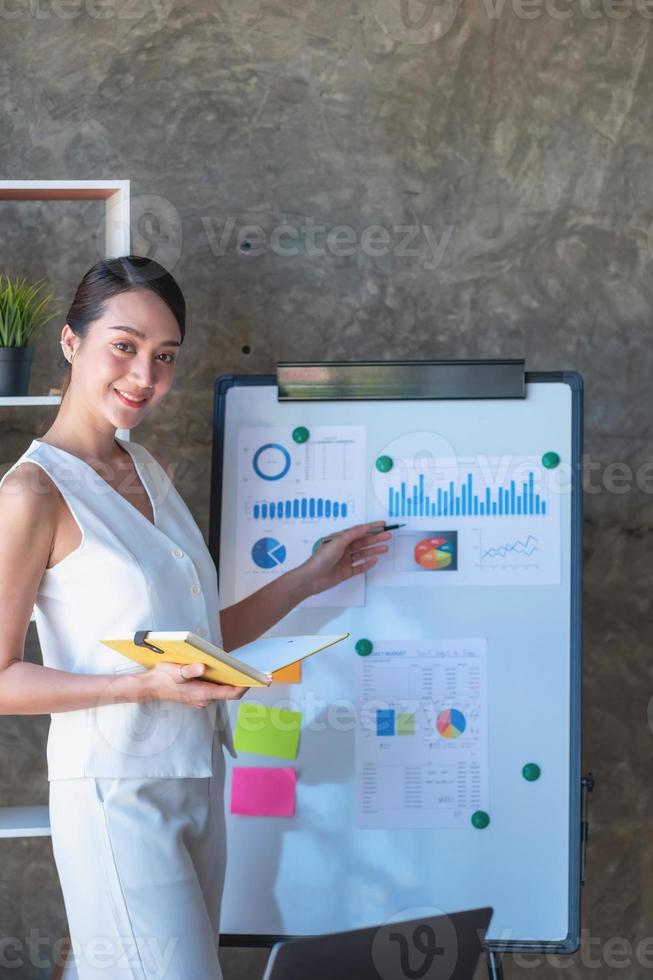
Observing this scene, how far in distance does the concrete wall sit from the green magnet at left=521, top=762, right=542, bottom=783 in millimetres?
595

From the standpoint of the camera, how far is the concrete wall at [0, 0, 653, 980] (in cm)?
288

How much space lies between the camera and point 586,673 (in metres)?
2.87

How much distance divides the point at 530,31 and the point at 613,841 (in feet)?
6.80

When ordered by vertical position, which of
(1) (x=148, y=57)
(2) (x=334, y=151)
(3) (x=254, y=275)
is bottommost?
(3) (x=254, y=275)

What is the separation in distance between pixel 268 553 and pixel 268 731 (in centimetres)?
38

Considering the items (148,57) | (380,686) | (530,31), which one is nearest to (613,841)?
(380,686)

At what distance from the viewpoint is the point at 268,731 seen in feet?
7.82

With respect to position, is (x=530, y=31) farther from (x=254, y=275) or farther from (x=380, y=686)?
(x=380, y=686)

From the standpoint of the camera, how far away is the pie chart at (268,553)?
2.45 meters

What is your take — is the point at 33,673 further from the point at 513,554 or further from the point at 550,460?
the point at 550,460

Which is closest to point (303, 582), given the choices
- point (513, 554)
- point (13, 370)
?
point (513, 554)
